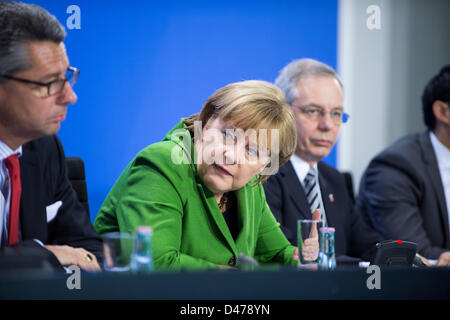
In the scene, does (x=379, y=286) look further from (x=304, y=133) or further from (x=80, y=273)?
(x=304, y=133)

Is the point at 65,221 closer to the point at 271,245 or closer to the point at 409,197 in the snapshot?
the point at 271,245

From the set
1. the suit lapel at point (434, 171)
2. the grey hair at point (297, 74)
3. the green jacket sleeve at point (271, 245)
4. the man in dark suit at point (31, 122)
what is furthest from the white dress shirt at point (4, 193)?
the suit lapel at point (434, 171)

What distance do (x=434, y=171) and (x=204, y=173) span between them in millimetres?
1535

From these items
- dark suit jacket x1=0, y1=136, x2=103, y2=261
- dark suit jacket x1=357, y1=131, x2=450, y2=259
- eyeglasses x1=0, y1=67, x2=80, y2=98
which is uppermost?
eyeglasses x1=0, y1=67, x2=80, y2=98

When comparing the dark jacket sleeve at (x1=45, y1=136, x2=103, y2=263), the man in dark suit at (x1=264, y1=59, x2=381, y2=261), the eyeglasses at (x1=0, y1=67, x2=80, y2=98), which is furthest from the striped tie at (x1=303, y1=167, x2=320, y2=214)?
the eyeglasses at (x1=0, y1=67, x2=80, y2=98)

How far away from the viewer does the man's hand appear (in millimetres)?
1463

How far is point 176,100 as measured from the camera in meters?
2.12

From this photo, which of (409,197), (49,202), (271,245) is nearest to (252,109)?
(271,245)

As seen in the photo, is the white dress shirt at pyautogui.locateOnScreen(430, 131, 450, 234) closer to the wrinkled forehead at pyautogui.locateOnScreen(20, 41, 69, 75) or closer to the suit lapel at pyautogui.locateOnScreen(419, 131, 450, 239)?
the suit lapel at pyautogui.locateOnScreen(419, 131, 450, 239)

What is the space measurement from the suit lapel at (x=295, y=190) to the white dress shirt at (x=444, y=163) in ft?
2.79

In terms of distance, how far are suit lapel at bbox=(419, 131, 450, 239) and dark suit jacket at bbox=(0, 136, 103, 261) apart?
176 centimetres

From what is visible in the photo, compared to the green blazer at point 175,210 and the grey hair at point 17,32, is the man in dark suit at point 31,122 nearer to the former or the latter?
the grey hair at point 17,32

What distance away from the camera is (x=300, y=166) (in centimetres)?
248

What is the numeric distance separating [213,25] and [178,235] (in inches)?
45.3
